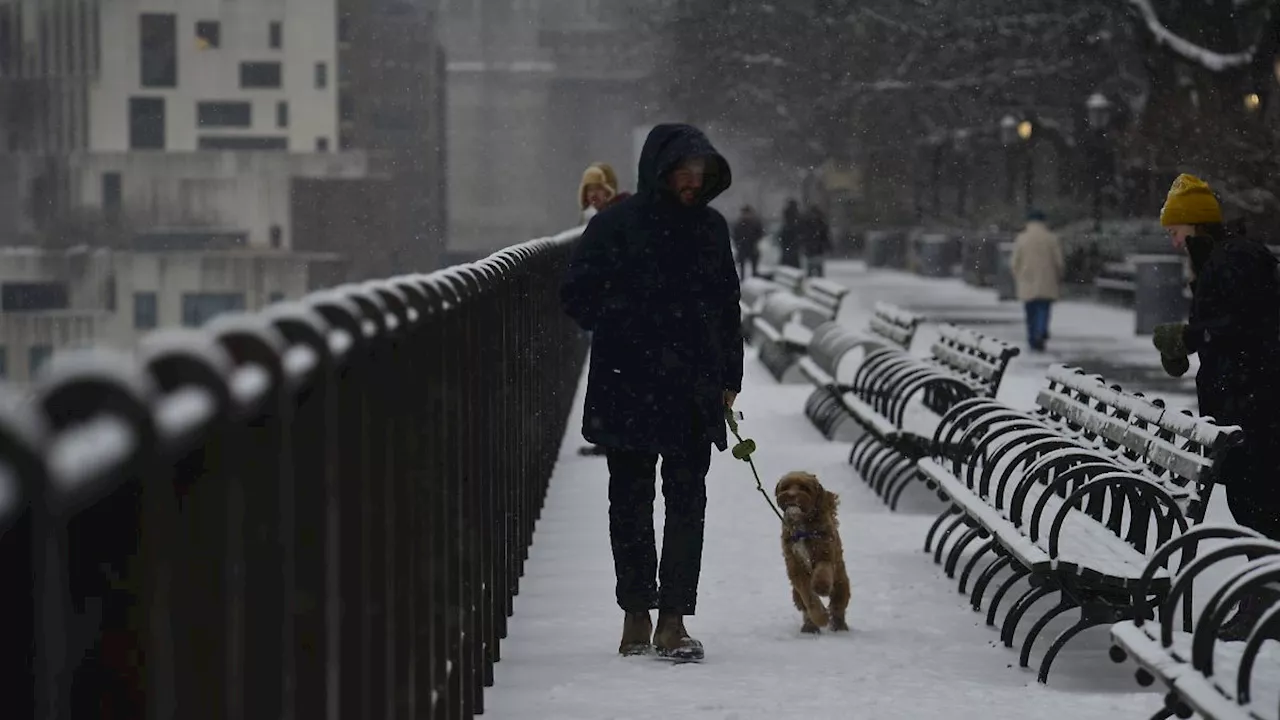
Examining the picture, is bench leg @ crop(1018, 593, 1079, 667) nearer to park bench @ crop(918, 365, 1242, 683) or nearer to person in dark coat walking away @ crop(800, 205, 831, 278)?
park bench @ crop(918, 365, 1242, 683)

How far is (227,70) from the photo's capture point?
146625 millimetres

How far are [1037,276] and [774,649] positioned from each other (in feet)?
63.0

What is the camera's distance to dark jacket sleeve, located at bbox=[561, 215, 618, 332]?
7102mm

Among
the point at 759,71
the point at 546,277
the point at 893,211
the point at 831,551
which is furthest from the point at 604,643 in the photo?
the point at 893,211

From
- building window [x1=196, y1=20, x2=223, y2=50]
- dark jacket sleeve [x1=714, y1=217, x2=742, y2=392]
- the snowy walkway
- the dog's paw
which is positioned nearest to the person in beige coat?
the snowy walkway

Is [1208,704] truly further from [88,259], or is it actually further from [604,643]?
[88,259]

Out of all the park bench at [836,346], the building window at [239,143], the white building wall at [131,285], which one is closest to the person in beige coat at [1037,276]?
the park bench at [836,346]

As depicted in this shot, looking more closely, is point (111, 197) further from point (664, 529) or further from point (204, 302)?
point (664, 529)

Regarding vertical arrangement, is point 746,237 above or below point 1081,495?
below

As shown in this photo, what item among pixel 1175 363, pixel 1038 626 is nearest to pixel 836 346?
pixel 1175 363

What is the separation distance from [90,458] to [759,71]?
57837mm

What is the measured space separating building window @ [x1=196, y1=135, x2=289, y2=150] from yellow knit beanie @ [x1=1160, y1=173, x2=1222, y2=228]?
135 metres

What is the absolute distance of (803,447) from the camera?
47.7 feet

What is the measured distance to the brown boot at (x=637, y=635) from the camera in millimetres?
7168
